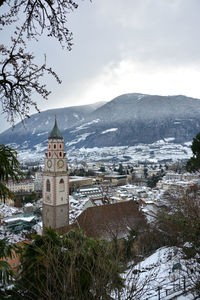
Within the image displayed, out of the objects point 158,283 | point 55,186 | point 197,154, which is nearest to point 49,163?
point 55,186

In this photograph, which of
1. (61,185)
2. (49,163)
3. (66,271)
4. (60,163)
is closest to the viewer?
(66,271)

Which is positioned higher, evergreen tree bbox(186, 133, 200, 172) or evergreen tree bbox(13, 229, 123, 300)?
evergreen tree bbox(186, 133, 200, 172)

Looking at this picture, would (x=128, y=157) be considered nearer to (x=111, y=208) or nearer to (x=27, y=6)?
(x=111, y=208)

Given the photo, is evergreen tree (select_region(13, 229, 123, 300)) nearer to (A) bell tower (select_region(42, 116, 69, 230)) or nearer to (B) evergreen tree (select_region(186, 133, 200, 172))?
(B) evergreen tree (select_region(186, 133, 200, 172))

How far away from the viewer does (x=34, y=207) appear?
1569 inches

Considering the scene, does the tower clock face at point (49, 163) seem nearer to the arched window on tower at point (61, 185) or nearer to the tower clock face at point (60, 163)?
the tower clock face at point (60, 163)

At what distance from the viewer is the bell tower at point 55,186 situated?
19500 millimetres

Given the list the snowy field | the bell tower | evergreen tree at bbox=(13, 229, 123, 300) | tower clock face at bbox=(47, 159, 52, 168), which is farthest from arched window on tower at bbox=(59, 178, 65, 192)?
evergreen tree at bbox=(13, 229, 123, 300)

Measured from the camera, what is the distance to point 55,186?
1955cm

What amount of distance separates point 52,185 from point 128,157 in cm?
14923

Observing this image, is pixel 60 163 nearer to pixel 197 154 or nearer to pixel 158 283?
pixel 197 154

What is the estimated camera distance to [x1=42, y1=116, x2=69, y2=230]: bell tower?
19.5 m

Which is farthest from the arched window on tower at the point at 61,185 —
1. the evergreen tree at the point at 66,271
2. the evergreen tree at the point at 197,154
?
the evergreen tree at the point at 66,271

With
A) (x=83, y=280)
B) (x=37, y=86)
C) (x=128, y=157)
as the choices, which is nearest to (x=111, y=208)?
(x=83, y=280)
